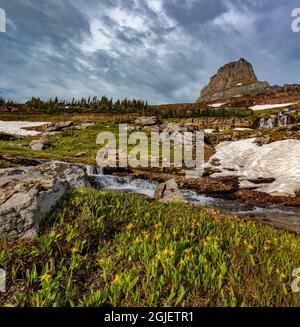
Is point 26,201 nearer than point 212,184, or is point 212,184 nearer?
point 26,201

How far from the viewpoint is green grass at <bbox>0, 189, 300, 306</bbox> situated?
3758 mm

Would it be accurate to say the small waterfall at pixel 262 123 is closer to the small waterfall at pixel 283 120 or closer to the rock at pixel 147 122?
the small waterfall at pixel 283 120

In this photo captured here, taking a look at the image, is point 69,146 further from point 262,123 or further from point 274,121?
point 274,121

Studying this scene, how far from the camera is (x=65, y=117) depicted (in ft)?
293

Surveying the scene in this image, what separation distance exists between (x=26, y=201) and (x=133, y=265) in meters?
2.23

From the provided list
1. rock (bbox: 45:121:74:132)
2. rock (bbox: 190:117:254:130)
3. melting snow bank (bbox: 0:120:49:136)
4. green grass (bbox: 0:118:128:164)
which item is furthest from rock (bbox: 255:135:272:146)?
melting snow bank (bbox: 0:120:49:136)

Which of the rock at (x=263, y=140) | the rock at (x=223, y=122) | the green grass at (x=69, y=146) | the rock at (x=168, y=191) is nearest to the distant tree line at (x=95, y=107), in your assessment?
the rock at (x=223, y=122)

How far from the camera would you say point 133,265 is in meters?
4.44

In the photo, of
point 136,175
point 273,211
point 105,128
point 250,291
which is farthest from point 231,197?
point 105,128

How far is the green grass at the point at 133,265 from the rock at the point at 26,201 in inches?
8.8

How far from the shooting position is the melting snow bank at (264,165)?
73.8 feet

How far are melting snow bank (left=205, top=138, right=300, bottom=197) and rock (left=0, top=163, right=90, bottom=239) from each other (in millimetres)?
17963

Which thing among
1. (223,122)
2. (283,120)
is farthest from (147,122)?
(283,120)
